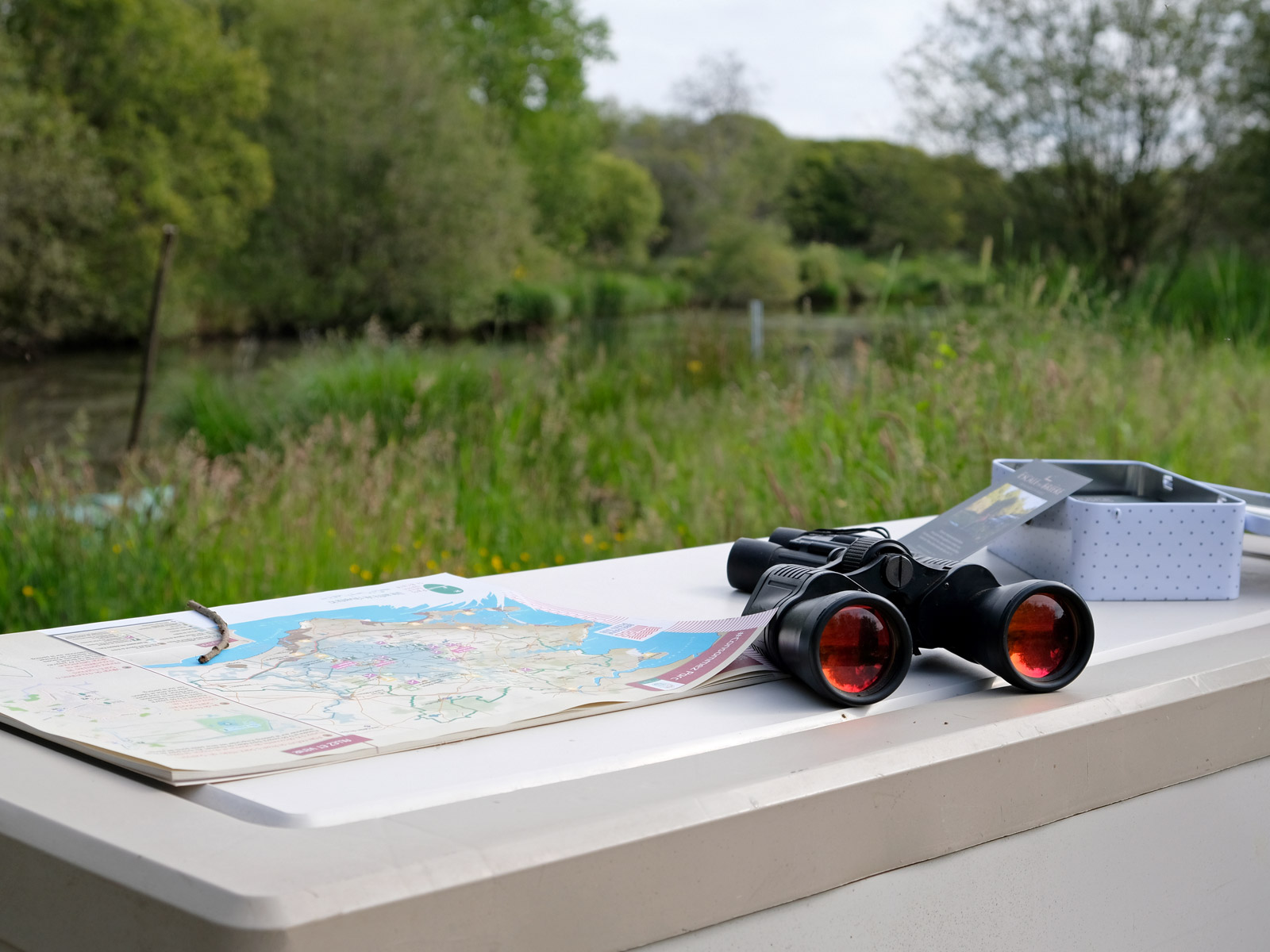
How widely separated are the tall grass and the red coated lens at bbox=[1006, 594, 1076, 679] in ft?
5.57

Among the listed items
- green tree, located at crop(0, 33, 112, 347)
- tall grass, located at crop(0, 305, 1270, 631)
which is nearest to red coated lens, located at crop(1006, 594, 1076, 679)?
tall grass, located at crop(0, 305, 1270, 631)

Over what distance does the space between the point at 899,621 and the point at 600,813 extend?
228mm

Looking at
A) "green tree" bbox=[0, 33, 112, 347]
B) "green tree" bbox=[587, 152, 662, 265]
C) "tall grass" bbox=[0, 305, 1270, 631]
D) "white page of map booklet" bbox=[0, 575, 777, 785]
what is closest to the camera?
"white page of map booklet" bbox=[0, 575, 777, 785]

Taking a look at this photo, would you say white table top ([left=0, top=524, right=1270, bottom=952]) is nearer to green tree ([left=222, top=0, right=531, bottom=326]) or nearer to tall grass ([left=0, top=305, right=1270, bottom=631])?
tall grass ([left=0, top=305, right=1270, bottom=631])

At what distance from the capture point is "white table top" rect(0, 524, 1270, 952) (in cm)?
43

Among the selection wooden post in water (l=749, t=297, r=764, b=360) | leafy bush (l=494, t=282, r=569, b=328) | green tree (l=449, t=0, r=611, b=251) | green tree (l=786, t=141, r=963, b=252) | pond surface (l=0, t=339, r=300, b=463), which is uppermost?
green tree (l=449, t=0, r=611, b=251)

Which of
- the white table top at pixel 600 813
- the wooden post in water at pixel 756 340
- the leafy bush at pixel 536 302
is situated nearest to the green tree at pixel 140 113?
the leafy bush at pixel 536 302

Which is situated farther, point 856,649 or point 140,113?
point 140,113

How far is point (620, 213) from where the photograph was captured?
29.5 m

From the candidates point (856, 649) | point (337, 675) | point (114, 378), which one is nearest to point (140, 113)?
point (114, 378)

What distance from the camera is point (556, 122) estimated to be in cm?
2709

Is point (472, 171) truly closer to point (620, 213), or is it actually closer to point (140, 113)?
point (140, 113)

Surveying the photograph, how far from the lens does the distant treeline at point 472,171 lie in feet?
30.1

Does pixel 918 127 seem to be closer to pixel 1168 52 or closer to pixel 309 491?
pixel 1168 52
